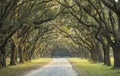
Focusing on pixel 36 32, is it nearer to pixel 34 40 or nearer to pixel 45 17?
pixel 34 40

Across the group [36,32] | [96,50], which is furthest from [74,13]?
[36,32]

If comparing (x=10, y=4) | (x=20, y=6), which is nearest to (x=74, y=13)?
(x=20, y=6)

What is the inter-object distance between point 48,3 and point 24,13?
5924 mm

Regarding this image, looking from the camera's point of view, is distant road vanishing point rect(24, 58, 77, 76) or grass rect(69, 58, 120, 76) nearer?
grass rect(69, 58, 120, 76)

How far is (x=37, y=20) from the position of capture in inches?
1794

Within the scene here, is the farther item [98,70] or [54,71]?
[98,70]

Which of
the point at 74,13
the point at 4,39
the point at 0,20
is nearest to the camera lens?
the point at 0,20

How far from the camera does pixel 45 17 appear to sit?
4725 cm

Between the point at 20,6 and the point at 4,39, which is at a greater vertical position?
the point at 20,6

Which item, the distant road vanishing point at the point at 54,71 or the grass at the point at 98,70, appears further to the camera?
the distant road vanishing point at the point at 54,71

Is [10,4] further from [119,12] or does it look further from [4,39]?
[119,12]

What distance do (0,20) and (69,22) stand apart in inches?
1029

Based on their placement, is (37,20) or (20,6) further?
(37,20)

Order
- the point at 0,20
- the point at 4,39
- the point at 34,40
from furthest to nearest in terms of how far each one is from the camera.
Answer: the point at 34,40, the point at 4,39, the point at 0,20
